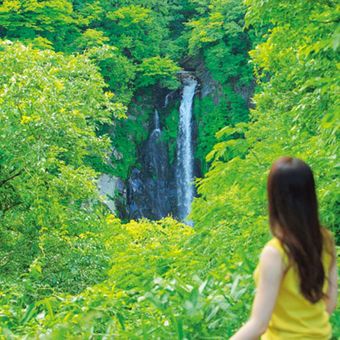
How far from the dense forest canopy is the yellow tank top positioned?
75 cm

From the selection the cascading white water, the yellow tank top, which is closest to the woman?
the yellow tank top

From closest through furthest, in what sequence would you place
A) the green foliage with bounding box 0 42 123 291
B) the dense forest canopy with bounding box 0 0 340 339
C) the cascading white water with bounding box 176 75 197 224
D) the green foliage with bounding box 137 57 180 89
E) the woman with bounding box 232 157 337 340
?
the woman with bounding box 232 157 337 340
the dense forest canopy with bounding box 0 0 340 339
the green foliage with bounding box 0 42 123 291
the green foliage with bounding box 137 57 180 89
the cascading white water with bounding box 176 75 197 224

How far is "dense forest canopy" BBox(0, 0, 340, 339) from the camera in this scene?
3.36m

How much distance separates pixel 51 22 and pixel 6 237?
1360 cm

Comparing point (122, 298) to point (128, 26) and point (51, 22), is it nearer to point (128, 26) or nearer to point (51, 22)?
point (51, 22)

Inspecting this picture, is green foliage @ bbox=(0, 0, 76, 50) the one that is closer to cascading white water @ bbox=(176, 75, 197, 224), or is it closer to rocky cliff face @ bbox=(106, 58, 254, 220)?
rocky cliff face @ bbox=(106, 58, 254, 220)

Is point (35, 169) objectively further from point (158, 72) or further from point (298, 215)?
point (158, 72)

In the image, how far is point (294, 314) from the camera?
2152 millimetres

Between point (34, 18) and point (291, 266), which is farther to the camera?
point (34, 18)

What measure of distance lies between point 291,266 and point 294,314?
20 centimetres

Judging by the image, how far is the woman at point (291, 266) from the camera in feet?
6.80

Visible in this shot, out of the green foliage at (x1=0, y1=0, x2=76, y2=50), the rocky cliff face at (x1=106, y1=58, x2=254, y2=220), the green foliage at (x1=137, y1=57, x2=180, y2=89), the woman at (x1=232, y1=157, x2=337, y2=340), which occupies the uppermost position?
the green foliage at (x1=0, y1=0, x2=76, y2=50)

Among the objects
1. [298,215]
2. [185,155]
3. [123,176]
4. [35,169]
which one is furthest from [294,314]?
[185,155]

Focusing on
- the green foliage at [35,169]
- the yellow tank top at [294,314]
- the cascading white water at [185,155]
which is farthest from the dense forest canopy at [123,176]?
the cascading white water at [185,155]
